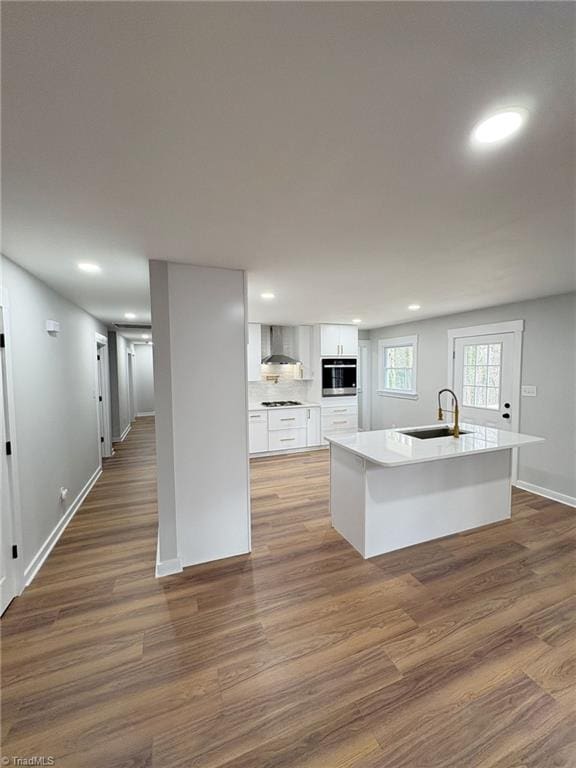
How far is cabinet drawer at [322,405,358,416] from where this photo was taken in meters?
6.02

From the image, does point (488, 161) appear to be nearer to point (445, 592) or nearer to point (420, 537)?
point (445, 592)

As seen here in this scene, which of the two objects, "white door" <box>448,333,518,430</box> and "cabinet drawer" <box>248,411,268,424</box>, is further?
"cabinet drawer" <box>248,411,268,424</box>

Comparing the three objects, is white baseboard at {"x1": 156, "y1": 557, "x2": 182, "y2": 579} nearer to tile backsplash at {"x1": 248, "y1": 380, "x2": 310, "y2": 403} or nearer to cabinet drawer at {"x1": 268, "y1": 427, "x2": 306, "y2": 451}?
cabinet drawer at {"x1": 268, "y1": 427, "x2": 306, "y2": 451}

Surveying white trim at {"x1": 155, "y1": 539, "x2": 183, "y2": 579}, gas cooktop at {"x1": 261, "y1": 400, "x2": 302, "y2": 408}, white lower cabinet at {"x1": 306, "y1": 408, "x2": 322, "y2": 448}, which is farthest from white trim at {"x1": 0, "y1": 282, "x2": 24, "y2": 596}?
white lower cabinet at {"x1": 306, "y1": 408, "x2": 322, "y2": 448}

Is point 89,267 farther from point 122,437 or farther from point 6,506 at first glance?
point 122,437

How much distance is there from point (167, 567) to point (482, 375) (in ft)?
15.0

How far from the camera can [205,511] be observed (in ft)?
8.39

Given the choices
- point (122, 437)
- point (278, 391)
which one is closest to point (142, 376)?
point (122, 437)

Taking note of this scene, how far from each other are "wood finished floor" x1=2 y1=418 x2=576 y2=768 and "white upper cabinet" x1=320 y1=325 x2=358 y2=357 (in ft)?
12.1

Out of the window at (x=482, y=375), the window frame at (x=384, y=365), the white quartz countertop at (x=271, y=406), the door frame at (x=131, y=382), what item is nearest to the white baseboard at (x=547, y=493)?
the window at (x=482, y=375)

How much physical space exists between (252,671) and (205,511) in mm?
1125

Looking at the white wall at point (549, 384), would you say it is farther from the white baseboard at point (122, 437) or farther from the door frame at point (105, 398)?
the white baseboard at point (122, 437)

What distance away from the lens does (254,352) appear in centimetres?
556

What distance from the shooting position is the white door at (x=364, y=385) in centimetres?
708
